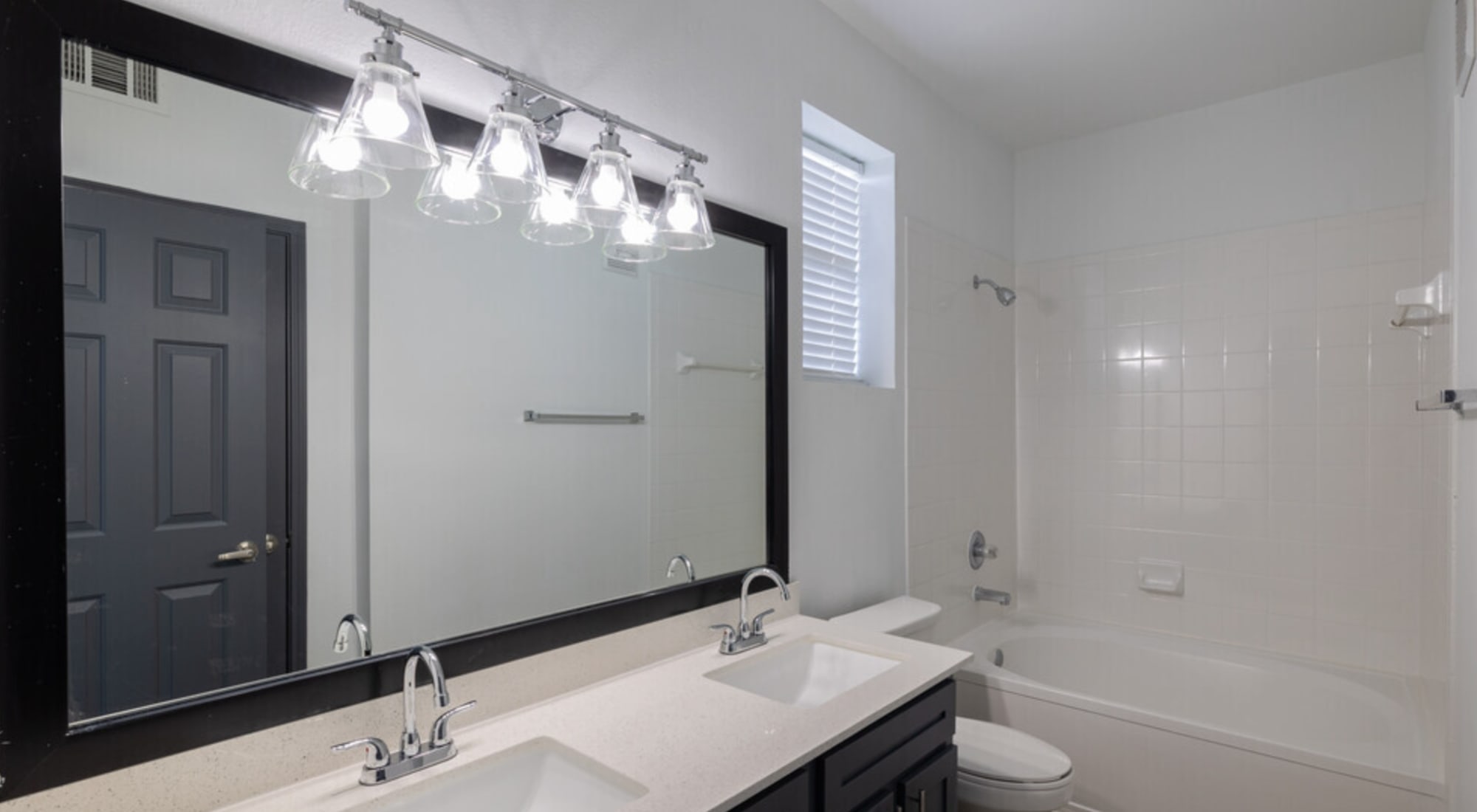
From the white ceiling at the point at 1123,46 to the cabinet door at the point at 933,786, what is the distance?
2.17 m

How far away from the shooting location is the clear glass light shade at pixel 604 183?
1521mm

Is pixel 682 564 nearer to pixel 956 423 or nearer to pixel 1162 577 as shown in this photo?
pixel 956 423

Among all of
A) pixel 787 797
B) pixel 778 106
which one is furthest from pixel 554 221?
pixel 787 797

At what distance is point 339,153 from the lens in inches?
45.9

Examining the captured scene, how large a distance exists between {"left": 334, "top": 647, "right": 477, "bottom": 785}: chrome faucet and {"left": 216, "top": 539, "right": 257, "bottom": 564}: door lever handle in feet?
0.92

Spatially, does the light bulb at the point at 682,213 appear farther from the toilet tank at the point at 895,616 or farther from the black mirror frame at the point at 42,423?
the toilet tank at the point at 895,616

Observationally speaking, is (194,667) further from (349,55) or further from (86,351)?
(349,55)

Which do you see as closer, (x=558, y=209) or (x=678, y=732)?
(x=678, y=732)

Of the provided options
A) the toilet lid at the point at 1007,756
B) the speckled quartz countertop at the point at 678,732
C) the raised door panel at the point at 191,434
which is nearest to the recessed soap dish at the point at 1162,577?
the toilet lid at the point at 1007,756

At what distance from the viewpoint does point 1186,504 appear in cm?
314

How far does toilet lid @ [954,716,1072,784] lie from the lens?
2020 millimetres

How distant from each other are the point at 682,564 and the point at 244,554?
3.14ft

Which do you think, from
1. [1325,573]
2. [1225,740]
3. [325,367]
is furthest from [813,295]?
[1325,573]

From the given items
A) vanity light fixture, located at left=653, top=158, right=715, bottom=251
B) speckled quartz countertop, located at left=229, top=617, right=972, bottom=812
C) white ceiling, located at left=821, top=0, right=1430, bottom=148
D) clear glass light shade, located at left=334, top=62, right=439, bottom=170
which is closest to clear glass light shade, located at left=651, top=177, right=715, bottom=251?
vanity light fixture, located at left=653, top=158, right=715, bottom=251
